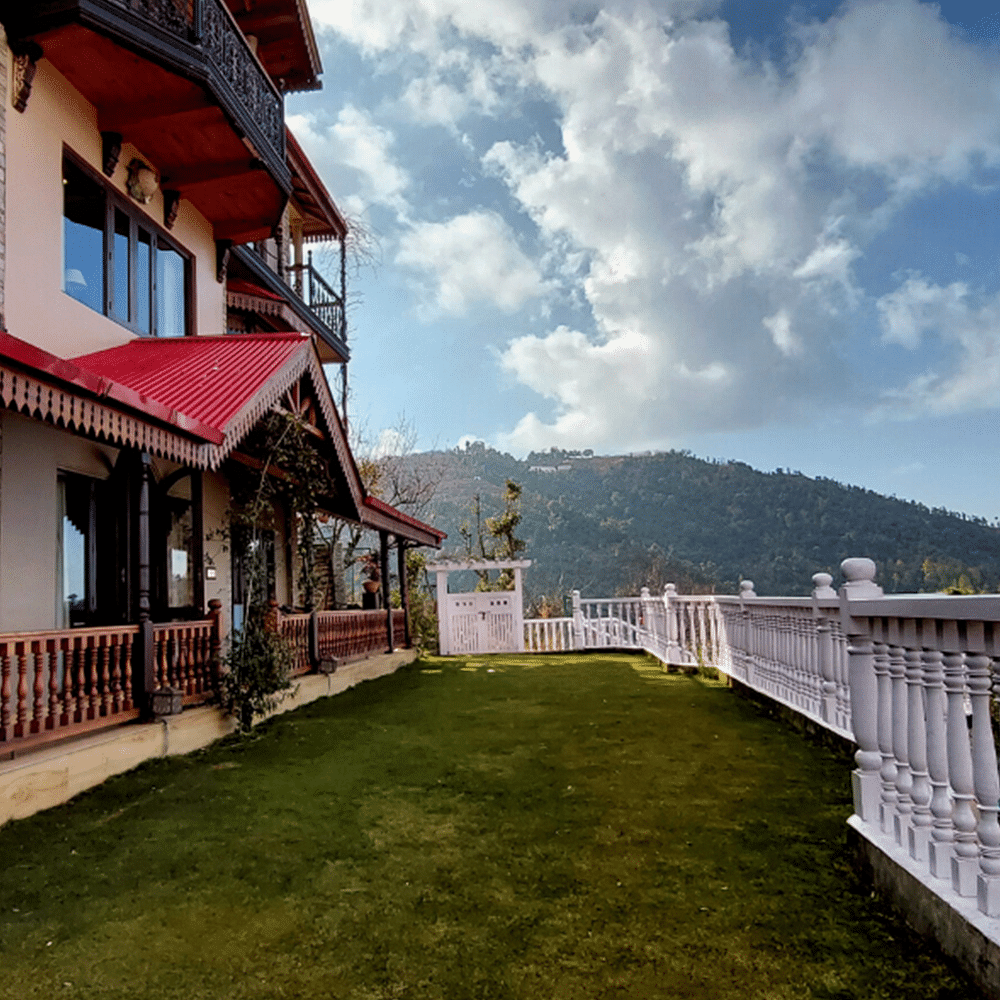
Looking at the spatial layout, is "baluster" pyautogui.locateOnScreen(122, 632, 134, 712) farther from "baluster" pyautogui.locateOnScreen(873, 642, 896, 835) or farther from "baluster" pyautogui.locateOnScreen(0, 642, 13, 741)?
"baluster" pyautogui.locateOnScreen(873, 642, 896, 835)

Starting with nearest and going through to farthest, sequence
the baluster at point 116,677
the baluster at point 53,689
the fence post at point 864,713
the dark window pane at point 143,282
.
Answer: the fence post at point 864,713
the baluster at point 53,689
the baluster at point 116,677
the dark window pane at point 143,282

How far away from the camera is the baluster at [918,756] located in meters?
2.38

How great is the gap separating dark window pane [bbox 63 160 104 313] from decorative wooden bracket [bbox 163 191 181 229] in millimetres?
1298

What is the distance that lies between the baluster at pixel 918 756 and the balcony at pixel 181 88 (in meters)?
7.55

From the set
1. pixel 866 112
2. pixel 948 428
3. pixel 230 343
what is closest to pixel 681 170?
pixel 866 112

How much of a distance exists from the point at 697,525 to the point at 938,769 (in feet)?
183

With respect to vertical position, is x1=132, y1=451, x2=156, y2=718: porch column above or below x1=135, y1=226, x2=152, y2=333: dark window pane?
below

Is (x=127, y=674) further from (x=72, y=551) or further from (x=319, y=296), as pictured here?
(x=319, y=296)

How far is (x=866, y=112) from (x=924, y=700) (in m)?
14.8

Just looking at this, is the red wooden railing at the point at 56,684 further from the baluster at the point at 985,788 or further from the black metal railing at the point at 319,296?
the black metal railing at the point at 319,296

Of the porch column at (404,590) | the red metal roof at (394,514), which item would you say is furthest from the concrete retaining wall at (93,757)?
the porch column at (404,590)

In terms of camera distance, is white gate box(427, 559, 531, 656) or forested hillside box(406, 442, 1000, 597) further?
forested hillside box(406, 442, 1000, 597)

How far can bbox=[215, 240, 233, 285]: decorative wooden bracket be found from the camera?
32.8 feet

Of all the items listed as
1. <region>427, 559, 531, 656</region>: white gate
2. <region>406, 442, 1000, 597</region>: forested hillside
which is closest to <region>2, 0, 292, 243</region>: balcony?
<region>427, 559, 531, 656</region>: white gate
